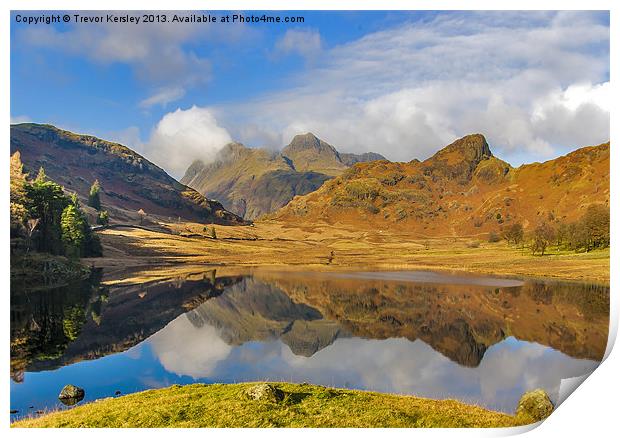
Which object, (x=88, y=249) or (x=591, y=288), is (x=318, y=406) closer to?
(x=591, y=288)

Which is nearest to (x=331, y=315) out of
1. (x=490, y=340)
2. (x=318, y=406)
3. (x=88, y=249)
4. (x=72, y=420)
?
(x=490, y=340)

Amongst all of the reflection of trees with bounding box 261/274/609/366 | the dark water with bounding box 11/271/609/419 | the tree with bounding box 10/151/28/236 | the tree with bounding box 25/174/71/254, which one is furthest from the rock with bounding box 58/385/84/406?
the tree with bounding box 25/174/71/254

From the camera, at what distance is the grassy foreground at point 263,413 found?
17.8 m

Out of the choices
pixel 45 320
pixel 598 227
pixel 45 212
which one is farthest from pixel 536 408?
pixel 45 212

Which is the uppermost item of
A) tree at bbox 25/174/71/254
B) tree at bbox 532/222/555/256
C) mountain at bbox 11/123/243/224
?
mountain at bbox 11/123/243/224

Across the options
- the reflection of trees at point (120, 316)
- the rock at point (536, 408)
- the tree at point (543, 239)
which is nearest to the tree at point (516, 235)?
the tree at point (543, 239)

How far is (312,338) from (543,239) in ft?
202

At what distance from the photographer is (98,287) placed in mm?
56219

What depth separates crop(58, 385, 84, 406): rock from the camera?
22.2 metres

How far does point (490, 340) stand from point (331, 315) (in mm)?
16262

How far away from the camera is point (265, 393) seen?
18.8 m

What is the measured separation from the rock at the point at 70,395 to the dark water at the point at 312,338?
553 millimetres

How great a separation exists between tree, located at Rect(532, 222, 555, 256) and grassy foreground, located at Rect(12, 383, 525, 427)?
2775 inches

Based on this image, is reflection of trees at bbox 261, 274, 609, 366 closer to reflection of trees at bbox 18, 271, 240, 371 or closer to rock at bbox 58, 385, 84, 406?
reflection of trees at bbox 18, 271, 240, 371
